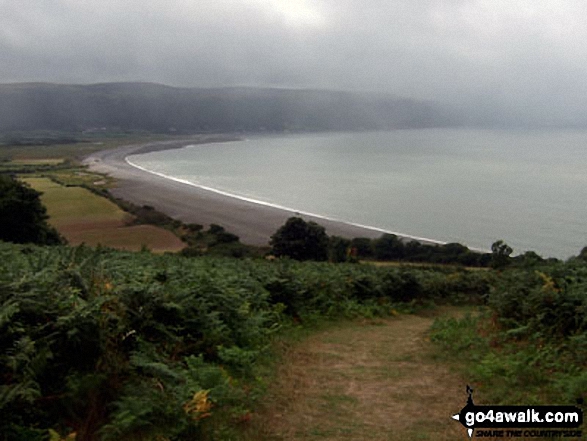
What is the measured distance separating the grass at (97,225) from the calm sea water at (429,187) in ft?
60.2

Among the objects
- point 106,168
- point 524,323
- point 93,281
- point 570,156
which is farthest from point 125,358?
point 570,156

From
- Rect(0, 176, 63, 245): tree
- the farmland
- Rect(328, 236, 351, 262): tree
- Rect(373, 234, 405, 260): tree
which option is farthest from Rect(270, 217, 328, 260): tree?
the farmland

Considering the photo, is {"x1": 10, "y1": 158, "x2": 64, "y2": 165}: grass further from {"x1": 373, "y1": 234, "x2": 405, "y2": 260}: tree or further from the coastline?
{"x1": 373, "y1": 234, "x2": 405, "y2": 260}: tree

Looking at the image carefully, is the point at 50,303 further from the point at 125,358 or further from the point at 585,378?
the point at 585,378

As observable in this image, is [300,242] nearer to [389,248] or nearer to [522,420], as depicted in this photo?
[389,248]

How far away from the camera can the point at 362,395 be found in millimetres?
6469

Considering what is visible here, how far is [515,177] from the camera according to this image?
85.8 metres

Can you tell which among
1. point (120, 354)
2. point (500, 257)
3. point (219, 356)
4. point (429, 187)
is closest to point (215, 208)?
point (429, 187)

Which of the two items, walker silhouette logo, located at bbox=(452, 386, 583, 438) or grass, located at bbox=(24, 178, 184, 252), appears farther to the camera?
grass, located at bbox=(24, 178, 184, 252)

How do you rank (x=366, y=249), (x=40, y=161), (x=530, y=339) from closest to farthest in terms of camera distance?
(x=530, y=339) → (x=366, y=249) → (x=40, y=161)

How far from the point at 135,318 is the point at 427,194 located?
6648 centimetres

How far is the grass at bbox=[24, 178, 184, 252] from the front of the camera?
140 feet

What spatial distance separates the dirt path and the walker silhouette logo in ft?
0.59

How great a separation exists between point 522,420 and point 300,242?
30.8 metres
